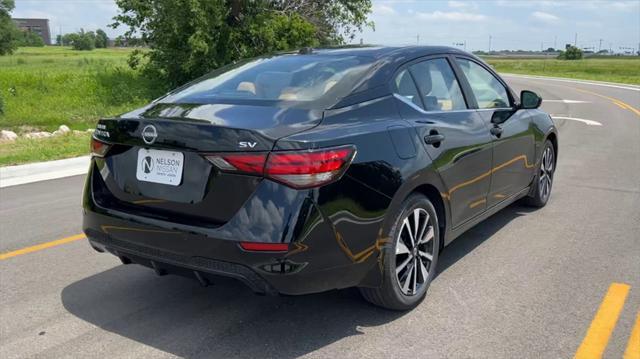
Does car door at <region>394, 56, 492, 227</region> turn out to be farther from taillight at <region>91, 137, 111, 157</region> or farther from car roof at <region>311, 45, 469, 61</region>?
taillight at <region>91, 137, 111, 157</region>

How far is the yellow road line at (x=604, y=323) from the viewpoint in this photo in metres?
3.27

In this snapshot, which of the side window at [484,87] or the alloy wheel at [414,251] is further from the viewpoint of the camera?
the side window at [484,87]

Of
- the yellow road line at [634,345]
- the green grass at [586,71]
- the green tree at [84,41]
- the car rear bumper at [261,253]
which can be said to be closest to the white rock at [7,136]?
the car rear bumper at [261,253]

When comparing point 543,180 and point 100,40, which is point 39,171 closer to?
point 543,180

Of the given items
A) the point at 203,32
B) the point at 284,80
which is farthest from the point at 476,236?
the point at 203,32

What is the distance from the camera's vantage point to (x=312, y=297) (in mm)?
4020

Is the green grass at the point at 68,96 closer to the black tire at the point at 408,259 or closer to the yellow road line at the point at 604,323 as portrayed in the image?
the black tire at the point at 408,259

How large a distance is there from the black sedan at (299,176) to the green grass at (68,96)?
48.4 ft

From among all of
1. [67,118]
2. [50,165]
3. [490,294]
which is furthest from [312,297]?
[67,118]

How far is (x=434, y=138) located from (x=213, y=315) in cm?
181

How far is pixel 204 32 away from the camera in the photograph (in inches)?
857

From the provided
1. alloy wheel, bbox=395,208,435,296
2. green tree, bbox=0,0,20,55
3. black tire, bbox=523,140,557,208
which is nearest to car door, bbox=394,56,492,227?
alloy wheel, bbox=395,208,435,296

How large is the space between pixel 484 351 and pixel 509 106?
2.73 metres

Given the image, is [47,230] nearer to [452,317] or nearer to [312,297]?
[312,297]
